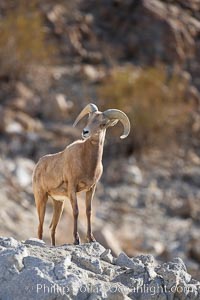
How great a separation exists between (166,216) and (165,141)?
249 inches

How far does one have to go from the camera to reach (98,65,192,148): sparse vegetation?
33906 millimetres

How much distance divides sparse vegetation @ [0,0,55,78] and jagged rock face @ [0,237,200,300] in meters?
25.8

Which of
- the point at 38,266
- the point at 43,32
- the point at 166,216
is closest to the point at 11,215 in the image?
the point at 166,216

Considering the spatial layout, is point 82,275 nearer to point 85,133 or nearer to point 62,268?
point 62,268

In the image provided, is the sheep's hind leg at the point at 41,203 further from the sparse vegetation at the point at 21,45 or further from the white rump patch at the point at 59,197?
the sparse vegetation at the point at 21,45

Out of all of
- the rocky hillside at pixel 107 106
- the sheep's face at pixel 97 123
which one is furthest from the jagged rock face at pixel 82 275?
the rocky hillside at pixel 107 106

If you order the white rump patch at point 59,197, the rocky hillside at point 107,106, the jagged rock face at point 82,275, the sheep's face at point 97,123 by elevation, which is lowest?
the jagged rock face at point 82,275

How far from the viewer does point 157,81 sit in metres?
35.0

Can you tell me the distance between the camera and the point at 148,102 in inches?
1347

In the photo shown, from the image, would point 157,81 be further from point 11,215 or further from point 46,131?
point 11,215

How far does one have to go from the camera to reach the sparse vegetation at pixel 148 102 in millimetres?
33906

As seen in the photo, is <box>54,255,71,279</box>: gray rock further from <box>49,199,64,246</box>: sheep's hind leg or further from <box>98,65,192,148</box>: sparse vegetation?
<box>98,65,192,148</box>: sparse vegetation

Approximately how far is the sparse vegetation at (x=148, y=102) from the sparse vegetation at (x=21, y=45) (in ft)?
8.72

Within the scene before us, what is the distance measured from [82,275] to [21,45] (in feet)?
88.4
